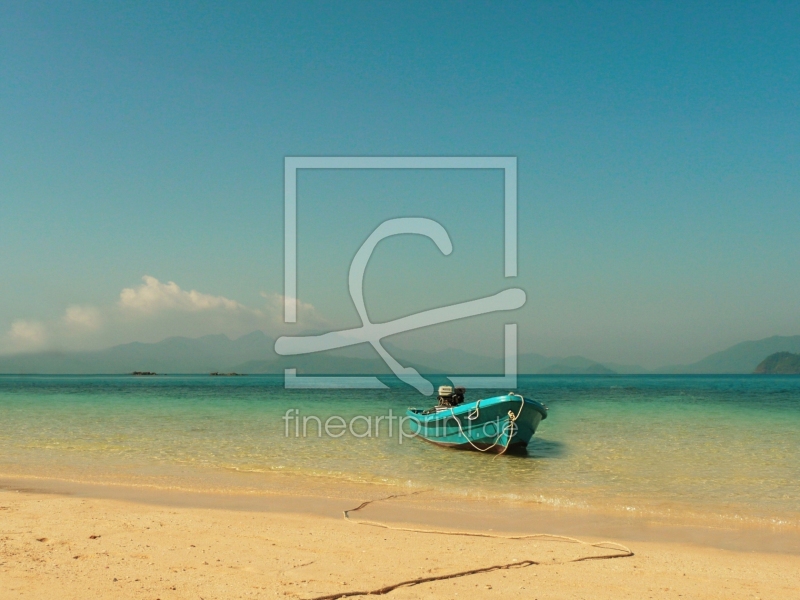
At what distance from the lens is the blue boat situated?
15.7m

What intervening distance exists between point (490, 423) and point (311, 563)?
10428 mm

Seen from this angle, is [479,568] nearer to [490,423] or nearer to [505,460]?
[505,460]

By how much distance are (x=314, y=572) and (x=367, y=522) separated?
258cm

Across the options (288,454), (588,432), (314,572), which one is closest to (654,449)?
(588,432)

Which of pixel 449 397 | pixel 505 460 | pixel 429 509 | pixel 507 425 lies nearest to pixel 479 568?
pixel 429 509

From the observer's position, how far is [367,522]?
8273 mm

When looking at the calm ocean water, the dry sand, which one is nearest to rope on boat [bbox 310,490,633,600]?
the dry sand

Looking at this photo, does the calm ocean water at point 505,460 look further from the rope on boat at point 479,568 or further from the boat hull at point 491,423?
the rope on boat at point 479,568

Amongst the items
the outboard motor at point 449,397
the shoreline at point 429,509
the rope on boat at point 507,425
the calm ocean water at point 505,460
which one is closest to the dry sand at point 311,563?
the shoreline at point 429,509

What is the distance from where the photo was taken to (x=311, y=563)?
6070 mm

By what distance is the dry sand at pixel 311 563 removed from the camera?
17.3ft

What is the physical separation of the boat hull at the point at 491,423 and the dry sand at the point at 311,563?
8.14 m

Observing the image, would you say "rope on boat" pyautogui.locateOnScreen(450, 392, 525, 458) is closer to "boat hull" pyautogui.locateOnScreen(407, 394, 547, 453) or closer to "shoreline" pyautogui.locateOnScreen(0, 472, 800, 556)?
"boat hull" pyautogui.locateOnScreen(407, 394, 547, 453)

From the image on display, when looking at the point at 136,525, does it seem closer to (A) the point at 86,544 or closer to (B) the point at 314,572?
(A) the point at 86,544
